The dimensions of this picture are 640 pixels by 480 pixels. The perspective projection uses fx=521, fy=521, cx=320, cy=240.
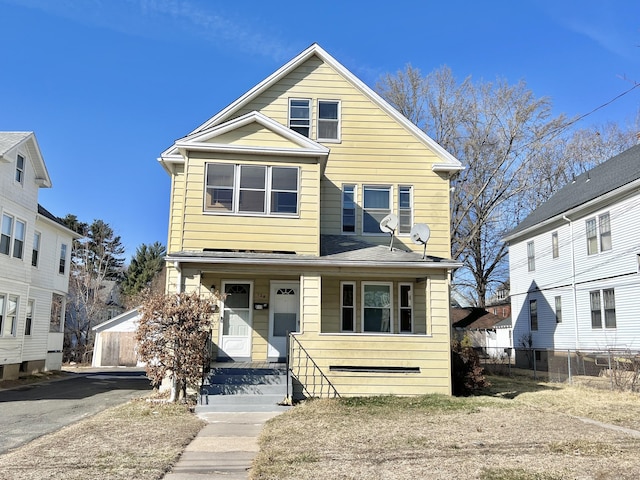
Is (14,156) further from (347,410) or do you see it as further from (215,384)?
(347,410)

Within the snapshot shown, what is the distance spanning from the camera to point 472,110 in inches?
1159

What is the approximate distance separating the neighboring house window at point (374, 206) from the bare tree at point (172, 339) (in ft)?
20.0

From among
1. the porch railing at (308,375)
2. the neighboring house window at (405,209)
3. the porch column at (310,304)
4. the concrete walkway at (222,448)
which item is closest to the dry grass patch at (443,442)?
the concrete walkway at (222,448)

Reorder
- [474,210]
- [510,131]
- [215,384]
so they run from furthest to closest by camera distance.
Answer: [474,210] < [510,131] < [215,384]

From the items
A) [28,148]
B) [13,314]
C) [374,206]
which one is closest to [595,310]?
[374,206]

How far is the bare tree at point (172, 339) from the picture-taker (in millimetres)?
10945

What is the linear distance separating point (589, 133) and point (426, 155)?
21.8 metres

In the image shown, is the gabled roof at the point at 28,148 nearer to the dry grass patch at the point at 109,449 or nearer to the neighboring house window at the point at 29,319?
the neighboring house window at the point at 29,319

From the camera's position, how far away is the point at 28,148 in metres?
19.1

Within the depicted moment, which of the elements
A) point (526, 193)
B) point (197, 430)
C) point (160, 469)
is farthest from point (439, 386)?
point (526, 193)

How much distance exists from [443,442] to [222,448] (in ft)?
10.8

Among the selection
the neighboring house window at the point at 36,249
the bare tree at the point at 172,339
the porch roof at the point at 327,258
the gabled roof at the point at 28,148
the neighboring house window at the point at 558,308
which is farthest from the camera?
the neighboring house window at the point at 558,308

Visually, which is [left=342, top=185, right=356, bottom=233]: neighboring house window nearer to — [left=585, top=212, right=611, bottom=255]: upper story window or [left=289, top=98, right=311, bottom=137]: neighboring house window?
[left=289, top=98, right=311, bottom=137]: neighboring house window

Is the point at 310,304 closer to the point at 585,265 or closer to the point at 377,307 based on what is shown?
the point at 377,307
